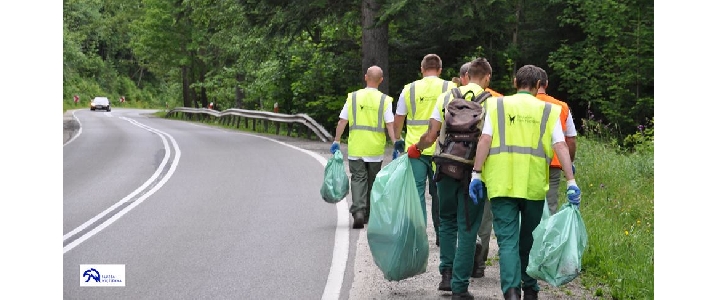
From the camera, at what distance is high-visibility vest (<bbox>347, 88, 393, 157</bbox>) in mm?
9719

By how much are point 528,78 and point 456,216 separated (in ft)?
4.41

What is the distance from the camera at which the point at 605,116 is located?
82.3ft

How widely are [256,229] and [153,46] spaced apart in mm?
38623

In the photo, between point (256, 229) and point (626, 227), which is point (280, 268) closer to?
point (256, 229)

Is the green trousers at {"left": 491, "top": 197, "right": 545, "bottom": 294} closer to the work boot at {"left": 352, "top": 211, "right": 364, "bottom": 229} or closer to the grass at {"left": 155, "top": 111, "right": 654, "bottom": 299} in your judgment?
the grass at {"left": 155, "top": 111, "right": 654, "bottom": 299}

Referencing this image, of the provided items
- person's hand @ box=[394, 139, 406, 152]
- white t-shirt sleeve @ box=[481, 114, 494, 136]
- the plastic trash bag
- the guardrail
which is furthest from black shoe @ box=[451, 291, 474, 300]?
the guardrail

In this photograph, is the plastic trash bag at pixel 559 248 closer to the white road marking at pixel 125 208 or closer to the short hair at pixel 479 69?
the short hair at pixel 479 69

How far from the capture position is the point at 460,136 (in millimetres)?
6574

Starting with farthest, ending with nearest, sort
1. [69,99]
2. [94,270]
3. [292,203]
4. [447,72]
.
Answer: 1. [69,99]
2. [447,72]
3. [292,203]
4. [94,270]

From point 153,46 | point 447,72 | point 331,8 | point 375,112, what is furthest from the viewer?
point 153,46

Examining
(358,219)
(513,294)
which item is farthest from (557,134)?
(358,219)

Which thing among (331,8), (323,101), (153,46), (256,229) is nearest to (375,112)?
(256,229)

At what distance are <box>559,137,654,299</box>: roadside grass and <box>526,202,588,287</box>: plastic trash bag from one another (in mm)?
1189

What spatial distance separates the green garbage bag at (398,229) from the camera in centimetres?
700
